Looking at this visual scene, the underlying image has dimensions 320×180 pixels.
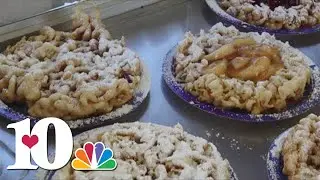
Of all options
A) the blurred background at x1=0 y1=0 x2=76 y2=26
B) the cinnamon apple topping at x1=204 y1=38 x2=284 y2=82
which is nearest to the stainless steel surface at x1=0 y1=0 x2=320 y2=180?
the cinnamon apple topping at x1=204 y1=38 x2=284 y2=82

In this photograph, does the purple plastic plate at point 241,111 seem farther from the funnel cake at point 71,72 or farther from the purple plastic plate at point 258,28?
the purple plastic plate at point 258,28

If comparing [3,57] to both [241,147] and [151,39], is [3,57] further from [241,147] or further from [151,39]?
[241,147]

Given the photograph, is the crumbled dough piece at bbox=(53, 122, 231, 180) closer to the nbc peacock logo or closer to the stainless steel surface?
the nbc peacock logo

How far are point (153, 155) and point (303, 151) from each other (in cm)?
44

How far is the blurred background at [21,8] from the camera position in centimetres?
193

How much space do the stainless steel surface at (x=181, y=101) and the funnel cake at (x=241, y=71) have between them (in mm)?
71

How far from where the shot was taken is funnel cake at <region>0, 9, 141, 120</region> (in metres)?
1.63

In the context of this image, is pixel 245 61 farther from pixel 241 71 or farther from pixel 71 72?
pixel 71 72

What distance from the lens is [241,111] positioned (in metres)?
1.79

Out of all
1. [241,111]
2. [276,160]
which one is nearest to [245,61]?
[241,111]

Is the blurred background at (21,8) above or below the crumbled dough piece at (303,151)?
above

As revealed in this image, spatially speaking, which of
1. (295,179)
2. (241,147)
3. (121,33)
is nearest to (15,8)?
(121,33)

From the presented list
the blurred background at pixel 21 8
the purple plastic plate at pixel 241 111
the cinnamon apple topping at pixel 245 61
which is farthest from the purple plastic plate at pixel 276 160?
the blurred background at pixel 21 8

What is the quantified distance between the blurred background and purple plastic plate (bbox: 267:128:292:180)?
3.37 feet
